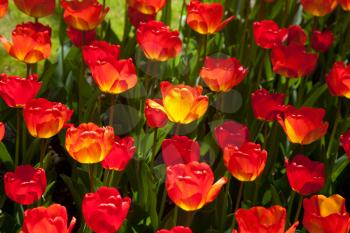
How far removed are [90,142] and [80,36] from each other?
85 cm

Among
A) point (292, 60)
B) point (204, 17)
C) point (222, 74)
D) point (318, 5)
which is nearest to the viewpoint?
point (222, 74)

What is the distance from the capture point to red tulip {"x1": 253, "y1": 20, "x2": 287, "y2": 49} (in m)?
2.35

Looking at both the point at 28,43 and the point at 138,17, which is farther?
the point at 138,17

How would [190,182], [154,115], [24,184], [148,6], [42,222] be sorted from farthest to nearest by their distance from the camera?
[148,6], [154,115], [24,184], [190,182], [42,222]

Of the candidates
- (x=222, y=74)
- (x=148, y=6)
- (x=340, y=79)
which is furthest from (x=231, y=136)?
(x=148, y=6)

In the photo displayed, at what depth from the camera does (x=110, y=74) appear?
194cm

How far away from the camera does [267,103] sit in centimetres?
198

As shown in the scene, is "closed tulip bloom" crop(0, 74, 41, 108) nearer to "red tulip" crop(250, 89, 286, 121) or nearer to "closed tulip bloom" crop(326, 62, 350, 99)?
"red tulip" crop(250, 89, 286, 121)

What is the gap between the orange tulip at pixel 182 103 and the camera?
175 cm

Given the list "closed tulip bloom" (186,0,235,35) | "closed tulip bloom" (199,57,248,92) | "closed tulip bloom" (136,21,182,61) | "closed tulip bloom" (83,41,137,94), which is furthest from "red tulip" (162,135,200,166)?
"closed tulip bloom" (186,0,235,35)

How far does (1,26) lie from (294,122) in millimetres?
1767

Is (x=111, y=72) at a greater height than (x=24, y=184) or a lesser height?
greater

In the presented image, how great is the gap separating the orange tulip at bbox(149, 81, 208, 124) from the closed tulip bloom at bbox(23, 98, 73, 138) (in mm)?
228

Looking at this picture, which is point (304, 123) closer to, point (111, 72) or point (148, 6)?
point (111, 72)
